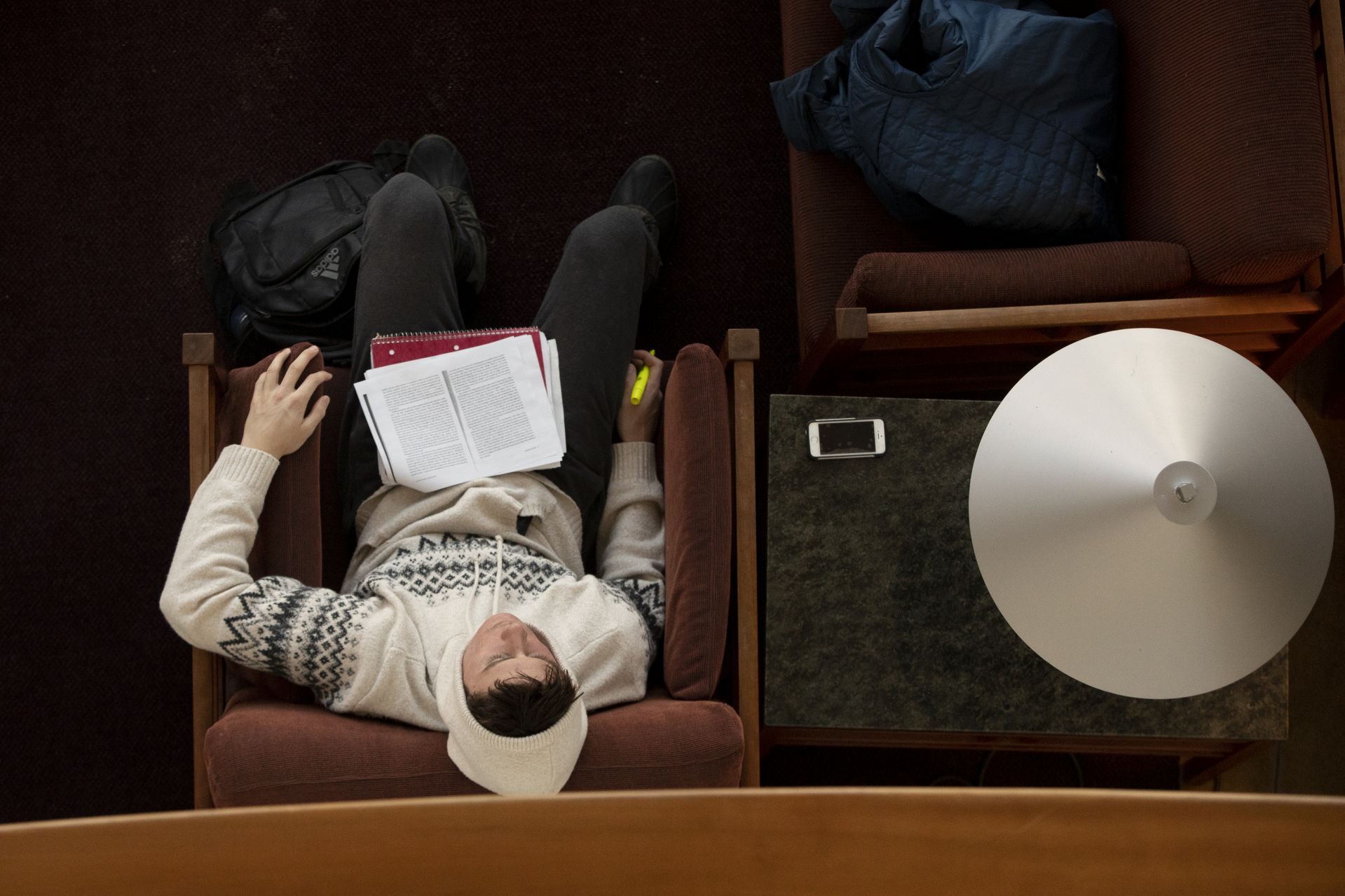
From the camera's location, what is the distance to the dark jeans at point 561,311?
5.47ft

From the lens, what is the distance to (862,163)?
174cm

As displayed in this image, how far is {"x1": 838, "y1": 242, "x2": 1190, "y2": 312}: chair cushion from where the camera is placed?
1.55m

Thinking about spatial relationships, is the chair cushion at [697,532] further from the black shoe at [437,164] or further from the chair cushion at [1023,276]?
the black shoe at [437,164]

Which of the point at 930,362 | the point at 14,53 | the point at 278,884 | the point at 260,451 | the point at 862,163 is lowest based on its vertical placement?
A: the point at 278,884

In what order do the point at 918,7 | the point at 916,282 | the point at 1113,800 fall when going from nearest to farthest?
the point at 1113,800 → the point at 916,282 → the point at 918,7

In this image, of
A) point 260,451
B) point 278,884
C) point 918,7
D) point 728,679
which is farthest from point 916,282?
point 278,884

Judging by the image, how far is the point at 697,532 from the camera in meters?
1.45

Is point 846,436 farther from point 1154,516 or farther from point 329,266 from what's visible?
point 329,266

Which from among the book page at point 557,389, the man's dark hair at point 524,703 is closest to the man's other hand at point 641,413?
the book page at point 557,389

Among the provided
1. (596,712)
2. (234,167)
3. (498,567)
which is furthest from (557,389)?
(234,167)

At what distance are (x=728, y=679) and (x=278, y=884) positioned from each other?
1.04 metres

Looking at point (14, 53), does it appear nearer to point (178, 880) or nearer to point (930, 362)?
point (930, 362)

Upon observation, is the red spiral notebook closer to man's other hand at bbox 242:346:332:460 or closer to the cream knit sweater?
man's other hand at bbox 242:346:332:460

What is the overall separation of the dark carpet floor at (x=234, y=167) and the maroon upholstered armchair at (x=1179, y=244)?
563 millimetres
